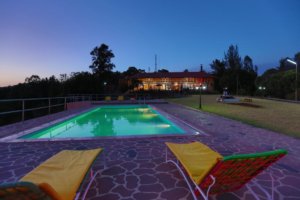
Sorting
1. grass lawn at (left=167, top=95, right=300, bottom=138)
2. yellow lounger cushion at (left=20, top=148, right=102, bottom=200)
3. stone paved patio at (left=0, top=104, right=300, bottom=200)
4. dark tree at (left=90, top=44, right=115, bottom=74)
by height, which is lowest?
stone paved patio at (left=0, top=104, right=300, bottom=200)

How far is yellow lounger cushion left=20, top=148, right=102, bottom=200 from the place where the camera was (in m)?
2.09

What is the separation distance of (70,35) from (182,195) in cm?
2127

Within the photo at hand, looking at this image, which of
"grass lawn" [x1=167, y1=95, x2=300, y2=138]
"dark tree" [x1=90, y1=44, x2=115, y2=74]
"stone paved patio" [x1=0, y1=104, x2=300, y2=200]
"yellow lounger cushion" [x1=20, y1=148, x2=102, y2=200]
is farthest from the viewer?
"dark tree" [x1=90, y1=44, x2=115, y2=74]

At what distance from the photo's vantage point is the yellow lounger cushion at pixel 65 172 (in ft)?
6.86

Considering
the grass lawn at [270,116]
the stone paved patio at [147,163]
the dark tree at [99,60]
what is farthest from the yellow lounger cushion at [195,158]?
the dark tree at [99,60]

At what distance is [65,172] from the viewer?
253cm

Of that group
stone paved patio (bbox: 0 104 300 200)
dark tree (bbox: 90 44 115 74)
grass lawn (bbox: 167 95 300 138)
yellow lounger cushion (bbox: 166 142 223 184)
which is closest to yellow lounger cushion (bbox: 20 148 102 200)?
stone paved patio (bbox: 0 104 300 200)

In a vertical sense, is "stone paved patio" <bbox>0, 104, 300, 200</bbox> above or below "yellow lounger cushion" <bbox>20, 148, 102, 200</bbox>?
below

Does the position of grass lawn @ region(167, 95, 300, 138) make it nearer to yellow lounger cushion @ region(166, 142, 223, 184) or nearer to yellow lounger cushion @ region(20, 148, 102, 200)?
yellow lounger cushion @ region(166, 142, 223, 184)

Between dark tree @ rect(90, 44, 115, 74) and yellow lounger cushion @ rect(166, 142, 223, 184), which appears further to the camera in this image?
dark tree @ rect(90, 44, 115, 74)

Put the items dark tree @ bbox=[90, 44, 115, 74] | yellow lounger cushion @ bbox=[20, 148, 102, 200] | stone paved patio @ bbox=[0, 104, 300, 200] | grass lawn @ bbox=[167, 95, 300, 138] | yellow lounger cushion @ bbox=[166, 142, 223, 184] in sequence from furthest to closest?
dark tree @ bbox=[90, 44, 115, 74] → grass lawn @ bbox=[167, 95, 300, 138] → stone paved patio @ bbox=[0, 104, 300, 200] → yellow lounger cushion @ bbox=[166, 142, 223, 184] → yellow lounger cushion @ bbox=[20, 148, 102, 200]

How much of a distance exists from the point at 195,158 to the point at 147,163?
1.12m

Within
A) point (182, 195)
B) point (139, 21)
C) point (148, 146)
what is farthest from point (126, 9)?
point (182, 195)

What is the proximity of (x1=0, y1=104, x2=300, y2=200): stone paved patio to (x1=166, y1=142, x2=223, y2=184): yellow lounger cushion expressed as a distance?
0.38 m
